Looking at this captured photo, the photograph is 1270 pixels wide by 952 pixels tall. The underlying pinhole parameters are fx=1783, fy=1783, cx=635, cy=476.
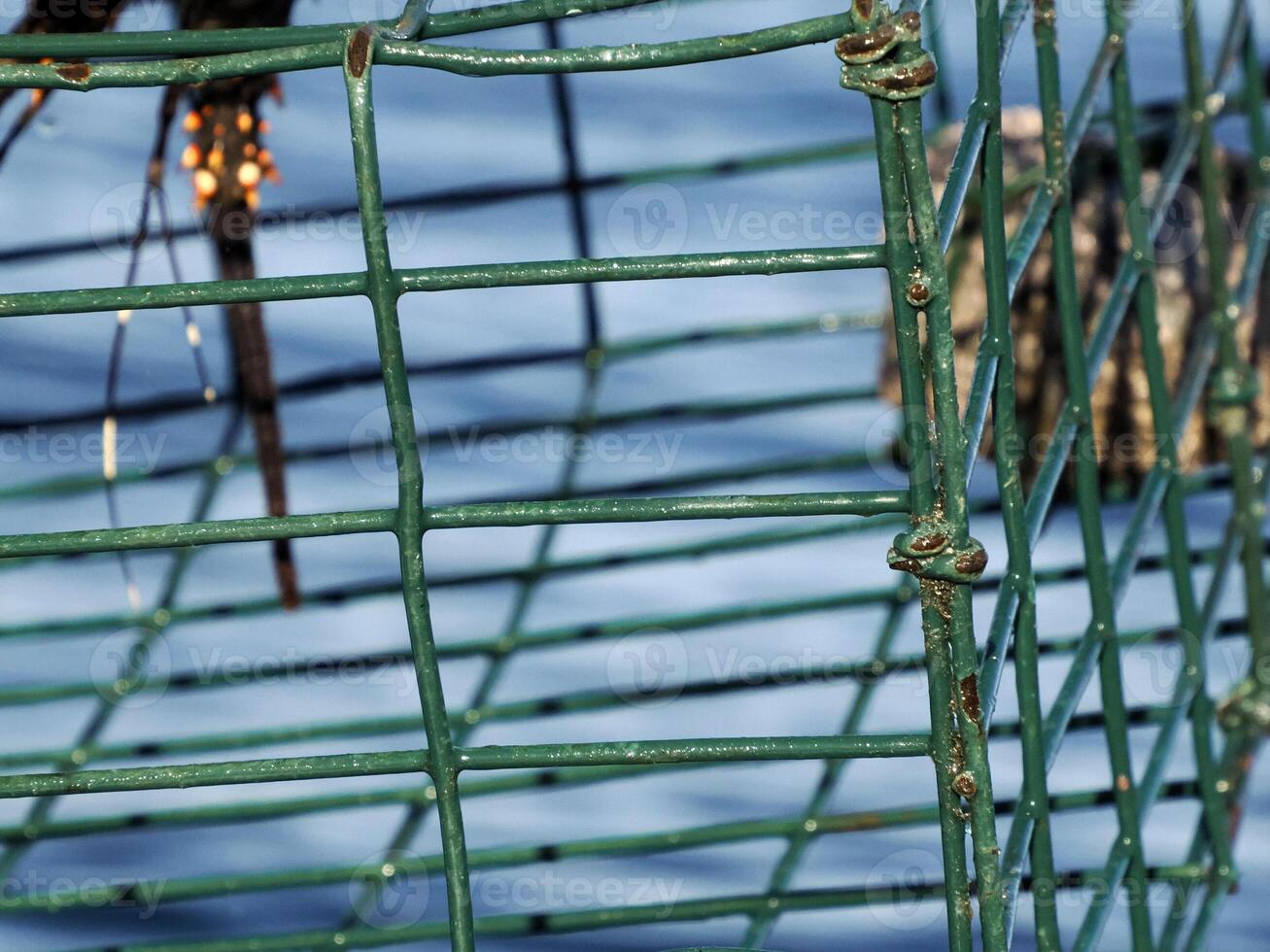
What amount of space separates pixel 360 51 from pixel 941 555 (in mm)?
480

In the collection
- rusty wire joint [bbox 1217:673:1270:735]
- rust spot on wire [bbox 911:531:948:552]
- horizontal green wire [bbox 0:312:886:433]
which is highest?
horizontal green wire [bbox 0:312:886:433]

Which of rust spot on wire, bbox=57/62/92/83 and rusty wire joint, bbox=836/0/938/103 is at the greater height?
rust spot on wire, bbox=57/62/92/83

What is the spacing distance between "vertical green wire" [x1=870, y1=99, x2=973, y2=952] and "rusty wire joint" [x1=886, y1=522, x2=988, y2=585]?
18 millimetres

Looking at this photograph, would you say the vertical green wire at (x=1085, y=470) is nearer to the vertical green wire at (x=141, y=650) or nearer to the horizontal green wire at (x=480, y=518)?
the horizontal green wire at (x=480, y=518)

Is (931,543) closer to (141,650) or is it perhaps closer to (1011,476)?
(1011,476)

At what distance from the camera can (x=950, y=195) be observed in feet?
3.92

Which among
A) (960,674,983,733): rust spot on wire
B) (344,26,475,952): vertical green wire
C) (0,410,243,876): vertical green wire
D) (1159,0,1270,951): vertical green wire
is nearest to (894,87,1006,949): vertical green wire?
(960,674,983,733): rust spot on wire

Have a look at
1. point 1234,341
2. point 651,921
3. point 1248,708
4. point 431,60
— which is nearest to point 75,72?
point 431,60

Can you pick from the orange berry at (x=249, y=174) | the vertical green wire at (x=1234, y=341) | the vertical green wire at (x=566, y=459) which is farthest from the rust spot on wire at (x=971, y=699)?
the vertical green wire at (x=566, y=459)

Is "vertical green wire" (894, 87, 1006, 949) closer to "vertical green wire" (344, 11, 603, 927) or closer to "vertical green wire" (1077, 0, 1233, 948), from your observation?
"vertical green wire" (1077, 0, 1233, 948)

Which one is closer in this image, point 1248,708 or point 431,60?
point 431,60

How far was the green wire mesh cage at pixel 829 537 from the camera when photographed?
1.11 m

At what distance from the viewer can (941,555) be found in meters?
1.13

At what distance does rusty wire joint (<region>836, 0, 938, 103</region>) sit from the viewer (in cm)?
107
